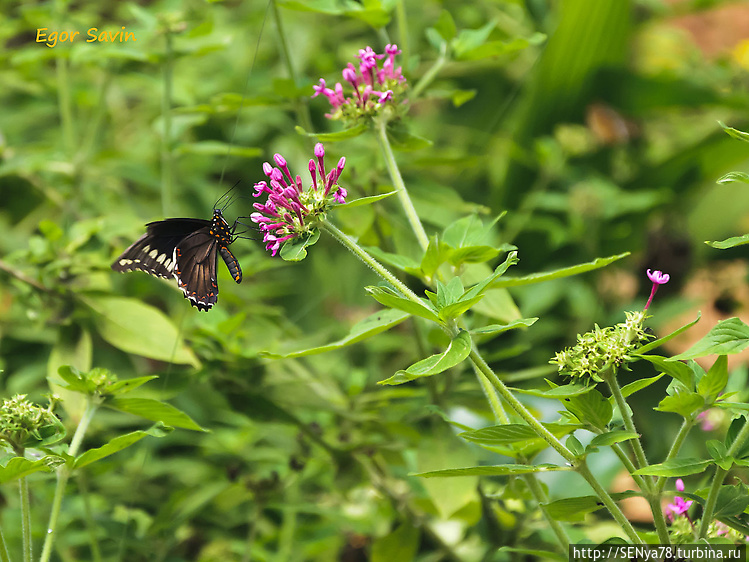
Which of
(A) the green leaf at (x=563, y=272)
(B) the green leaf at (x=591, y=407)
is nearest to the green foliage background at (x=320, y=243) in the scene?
(A) the green leaf at (x=563, y=272)

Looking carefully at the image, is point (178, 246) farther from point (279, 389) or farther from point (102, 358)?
point (102, 358)

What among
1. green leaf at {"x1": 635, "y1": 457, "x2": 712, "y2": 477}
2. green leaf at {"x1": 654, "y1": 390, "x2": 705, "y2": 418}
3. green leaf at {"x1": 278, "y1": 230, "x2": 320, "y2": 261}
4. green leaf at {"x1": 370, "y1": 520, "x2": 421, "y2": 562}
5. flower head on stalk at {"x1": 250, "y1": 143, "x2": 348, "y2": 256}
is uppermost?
flower head on stalk at {"x1": 250, "y1": 143, "x2": 348, "y2": 256}

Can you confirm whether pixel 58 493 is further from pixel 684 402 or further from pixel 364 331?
pixel 684 402

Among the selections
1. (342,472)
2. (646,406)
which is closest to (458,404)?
(342,472)

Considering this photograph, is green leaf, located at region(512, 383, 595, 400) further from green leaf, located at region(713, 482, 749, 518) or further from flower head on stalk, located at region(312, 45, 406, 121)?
flower head on stalk, located at region(312, 45, 406, 121)

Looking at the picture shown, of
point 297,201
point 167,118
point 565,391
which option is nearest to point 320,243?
point 167,118

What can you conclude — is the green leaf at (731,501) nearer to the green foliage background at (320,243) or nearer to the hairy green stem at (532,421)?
the hairy green stem at (532,421)

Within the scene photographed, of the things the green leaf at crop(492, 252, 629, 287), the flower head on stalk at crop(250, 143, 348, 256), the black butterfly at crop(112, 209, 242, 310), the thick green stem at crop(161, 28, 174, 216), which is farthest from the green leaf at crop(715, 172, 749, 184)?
the thick green stem at crop(161, 28, 174, 216)
